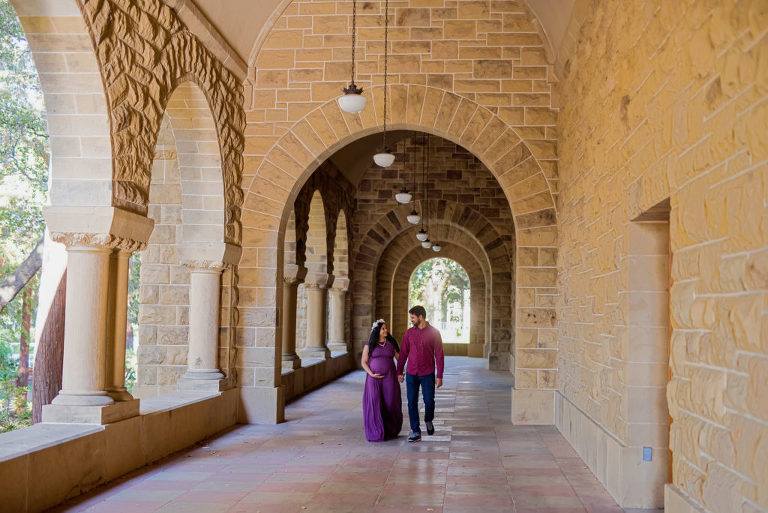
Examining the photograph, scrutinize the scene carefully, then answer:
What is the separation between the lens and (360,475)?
18.6ft

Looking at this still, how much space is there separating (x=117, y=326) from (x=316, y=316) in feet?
26.9

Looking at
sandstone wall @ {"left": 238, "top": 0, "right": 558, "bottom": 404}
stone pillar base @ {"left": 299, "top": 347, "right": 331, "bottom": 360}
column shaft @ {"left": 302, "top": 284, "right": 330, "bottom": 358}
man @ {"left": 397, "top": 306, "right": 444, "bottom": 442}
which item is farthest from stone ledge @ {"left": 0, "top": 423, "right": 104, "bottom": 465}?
column shaft @ {"left": 302, "top": 284, "right": 330, "bottom": 358}

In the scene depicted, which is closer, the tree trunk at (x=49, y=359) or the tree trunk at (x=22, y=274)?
the tree trunk at (x=49, y=359)

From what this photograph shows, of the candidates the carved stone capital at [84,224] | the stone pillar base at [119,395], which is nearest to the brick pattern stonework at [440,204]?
the stone pillar base at [119,395]

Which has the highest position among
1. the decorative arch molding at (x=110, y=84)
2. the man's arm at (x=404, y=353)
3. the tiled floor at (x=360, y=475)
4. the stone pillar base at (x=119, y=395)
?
the decorative arch molding at (x=110, y=84)

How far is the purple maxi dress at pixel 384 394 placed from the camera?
729cm

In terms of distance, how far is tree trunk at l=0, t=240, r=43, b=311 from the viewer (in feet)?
40.6

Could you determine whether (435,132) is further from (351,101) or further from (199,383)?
(199,383)

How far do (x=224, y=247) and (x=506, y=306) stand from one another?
10.0m

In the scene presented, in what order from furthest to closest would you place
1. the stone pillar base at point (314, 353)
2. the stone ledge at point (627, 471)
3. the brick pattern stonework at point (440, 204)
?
the brick pattern stonework at point (440, 204) < the stone pillar base at point (314, 353) < the stone ledge at point (627, 471)

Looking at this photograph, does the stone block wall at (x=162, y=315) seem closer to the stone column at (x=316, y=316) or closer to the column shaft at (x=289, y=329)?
the column shaft at (x=289, y=329)

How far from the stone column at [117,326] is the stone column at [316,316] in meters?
7.85

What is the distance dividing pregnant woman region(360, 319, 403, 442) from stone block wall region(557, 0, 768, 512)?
84.2 inches

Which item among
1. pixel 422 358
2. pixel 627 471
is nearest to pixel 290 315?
pixel 422 358
